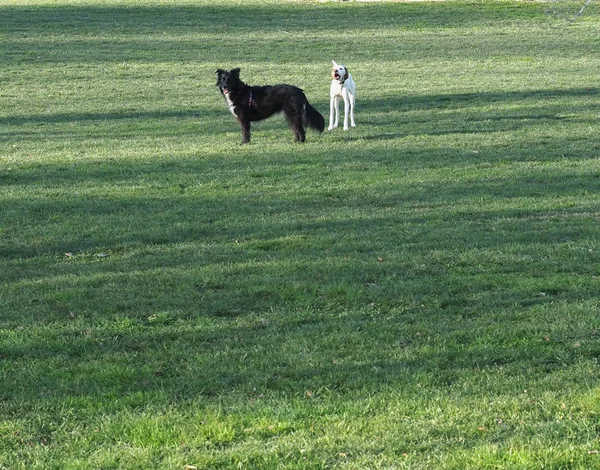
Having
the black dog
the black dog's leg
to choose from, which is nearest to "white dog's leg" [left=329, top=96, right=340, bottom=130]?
the black dog

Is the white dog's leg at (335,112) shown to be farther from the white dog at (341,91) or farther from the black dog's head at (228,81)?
the black dog's head at (228,81)

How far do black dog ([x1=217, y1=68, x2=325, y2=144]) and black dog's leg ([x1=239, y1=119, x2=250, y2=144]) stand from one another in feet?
0.13

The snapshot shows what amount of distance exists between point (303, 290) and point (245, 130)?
393 inches

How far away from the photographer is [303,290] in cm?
870

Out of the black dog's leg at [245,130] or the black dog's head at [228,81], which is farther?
the black dog's leg at [245,130]

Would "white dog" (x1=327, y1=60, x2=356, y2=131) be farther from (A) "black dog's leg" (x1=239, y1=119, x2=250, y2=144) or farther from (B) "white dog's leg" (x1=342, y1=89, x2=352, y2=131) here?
(A) "black dog's leg" (x1=239, y1=119, x2=250, y2=144)

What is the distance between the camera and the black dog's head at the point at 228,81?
17672 mm

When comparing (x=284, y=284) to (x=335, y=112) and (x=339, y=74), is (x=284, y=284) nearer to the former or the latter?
(x=339, y=74)

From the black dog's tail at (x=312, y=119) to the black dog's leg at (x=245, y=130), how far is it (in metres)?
1.05

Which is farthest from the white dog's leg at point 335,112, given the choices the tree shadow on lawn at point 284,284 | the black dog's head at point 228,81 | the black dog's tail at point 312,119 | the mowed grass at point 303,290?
the tree shadow on lawn at point 284,284

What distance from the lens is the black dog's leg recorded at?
59.7 ft

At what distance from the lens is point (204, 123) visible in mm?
21891

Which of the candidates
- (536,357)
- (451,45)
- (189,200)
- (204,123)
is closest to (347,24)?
(451,45)

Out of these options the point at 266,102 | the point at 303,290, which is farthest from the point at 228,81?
the point at 303,290
